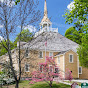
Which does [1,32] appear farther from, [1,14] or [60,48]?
[60,48]

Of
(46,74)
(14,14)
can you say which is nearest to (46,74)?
(46,74)

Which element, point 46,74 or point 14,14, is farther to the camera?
point 46,74

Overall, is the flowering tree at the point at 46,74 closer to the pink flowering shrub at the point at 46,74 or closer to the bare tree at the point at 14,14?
the pink flowering shrub at the point at 46,74

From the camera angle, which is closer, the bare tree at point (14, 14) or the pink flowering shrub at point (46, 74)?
the bare tree at point (14, 14)

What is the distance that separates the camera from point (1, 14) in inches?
298

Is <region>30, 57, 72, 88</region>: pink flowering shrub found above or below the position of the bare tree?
below

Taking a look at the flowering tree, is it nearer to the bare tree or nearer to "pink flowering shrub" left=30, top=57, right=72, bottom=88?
"pink flowering shrub" left=30, top=57, right=72, bottom=88

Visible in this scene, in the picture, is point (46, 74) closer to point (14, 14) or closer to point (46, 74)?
point (46, 74)

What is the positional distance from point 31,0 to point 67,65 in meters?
17.7

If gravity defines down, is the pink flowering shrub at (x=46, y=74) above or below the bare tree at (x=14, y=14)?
below

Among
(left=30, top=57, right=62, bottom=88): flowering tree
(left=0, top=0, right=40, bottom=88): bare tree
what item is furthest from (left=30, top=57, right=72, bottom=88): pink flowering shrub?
(left=0, top=0, right=40, bottom=88): bare tree

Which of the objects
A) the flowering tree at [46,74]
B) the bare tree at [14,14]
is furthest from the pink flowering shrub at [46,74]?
the bare tree at [14,14]

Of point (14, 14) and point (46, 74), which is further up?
point (14, 14)

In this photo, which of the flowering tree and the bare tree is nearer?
the bare tree
